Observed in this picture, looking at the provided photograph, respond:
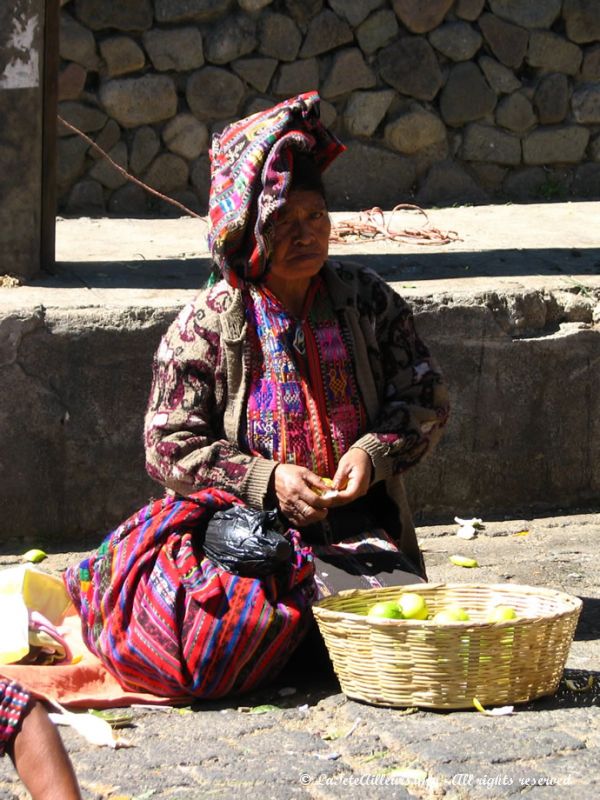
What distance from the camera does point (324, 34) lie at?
28.9ft

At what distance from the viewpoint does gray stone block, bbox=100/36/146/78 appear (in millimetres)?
8398

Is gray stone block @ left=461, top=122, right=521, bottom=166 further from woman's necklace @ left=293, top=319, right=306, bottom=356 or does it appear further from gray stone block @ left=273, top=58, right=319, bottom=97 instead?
woman's necklace @ left=293, top=319, right=306, bottom=356

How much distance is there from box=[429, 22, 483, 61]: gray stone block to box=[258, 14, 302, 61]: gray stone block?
93cm

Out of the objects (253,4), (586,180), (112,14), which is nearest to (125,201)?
(112,14)

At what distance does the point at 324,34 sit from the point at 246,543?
5.73m

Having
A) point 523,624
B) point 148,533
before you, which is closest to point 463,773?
point 523,624

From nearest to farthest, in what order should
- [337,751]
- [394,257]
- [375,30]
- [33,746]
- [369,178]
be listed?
[33,746] → [337,751] → [394,257] → [375,30] → [369,178]

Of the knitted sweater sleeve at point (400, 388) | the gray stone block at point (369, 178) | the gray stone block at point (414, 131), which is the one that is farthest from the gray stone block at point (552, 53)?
the knitted sweater sleeve at point (400, 388)

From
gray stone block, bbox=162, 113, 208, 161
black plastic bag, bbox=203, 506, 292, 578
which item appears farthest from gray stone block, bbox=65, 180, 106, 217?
black plastic bag, bbox=203, 506, 292, 578

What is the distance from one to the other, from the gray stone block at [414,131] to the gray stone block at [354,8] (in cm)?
67

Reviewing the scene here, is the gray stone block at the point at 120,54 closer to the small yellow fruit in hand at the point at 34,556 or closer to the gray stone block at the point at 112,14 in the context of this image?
the gray stone block at the point at 112,14

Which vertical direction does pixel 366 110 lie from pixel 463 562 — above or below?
above

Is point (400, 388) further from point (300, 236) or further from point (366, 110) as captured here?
point (366, 110)

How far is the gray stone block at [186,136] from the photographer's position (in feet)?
28.5
